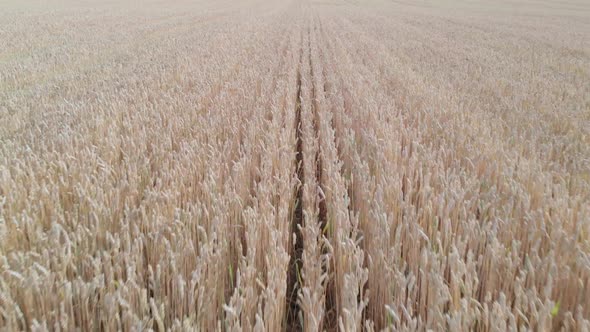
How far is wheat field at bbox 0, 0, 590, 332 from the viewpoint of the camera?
4.52 feet

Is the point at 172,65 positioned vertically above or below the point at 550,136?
above

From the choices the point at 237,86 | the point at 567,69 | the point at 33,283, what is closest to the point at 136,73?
→ the point at 237,86

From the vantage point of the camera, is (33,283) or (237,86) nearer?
(33,283)

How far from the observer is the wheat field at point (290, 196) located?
138cm

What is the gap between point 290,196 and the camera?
240cm

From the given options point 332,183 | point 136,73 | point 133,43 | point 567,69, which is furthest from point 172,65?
point 567,69

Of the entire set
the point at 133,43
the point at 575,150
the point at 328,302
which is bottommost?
the point at 328,302

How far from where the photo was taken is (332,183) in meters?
2.54

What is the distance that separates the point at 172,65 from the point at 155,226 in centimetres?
548

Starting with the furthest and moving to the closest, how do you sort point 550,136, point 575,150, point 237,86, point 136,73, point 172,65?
1. point 172,65
2. point 136,73
3. point 237,86
4. point 550,136
5. point 575,150

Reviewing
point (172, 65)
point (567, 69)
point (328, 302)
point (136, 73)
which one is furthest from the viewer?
point (567, 69)

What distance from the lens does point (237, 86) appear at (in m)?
5.17

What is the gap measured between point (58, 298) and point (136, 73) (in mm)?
5447

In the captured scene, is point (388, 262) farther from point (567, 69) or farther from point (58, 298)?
point (567, 69)
